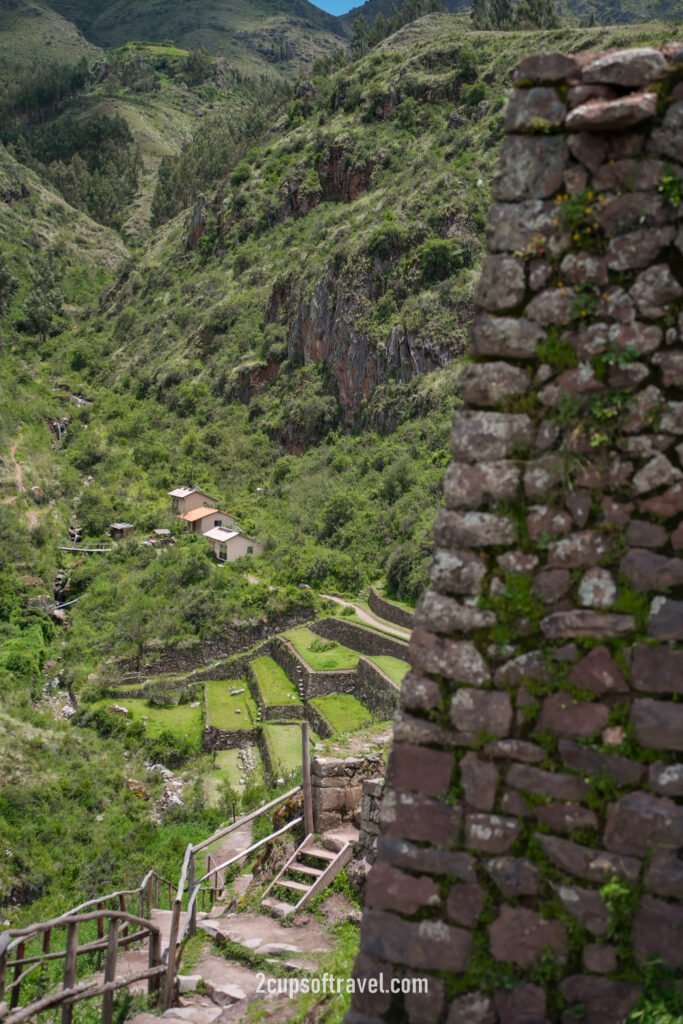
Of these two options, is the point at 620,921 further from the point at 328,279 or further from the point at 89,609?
the point at 328,279

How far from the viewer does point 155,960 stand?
23.1 ft

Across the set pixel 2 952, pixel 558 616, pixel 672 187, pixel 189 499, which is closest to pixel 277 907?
pixel 2 952

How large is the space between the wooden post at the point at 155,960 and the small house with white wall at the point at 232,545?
33842 millimetres

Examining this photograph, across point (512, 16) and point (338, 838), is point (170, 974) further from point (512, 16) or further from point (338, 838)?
point (512, 16)

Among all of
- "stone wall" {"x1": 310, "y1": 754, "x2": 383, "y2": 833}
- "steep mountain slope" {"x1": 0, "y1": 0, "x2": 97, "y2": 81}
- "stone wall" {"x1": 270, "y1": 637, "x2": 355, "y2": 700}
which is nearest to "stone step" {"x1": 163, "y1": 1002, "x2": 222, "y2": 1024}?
"stone wall" {"x1": 310, "y1": 754, "x2": 383, "y2": 833}

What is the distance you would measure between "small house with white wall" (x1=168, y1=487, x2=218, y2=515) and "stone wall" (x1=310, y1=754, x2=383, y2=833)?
124 feet

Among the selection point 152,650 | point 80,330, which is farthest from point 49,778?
point 80,330

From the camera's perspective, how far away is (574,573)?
351cm

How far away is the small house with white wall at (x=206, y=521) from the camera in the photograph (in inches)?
1768

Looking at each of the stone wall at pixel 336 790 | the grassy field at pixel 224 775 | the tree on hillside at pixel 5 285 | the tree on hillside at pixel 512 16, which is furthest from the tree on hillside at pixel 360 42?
the stone wall at pixel 336 790

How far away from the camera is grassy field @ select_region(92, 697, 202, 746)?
29.0m

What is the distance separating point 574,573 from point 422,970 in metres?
1.75

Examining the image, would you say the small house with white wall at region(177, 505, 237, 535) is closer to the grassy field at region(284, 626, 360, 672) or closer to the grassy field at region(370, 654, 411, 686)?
the grassy field at region(284, 626, 360, 672)

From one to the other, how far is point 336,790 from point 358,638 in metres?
21.1
